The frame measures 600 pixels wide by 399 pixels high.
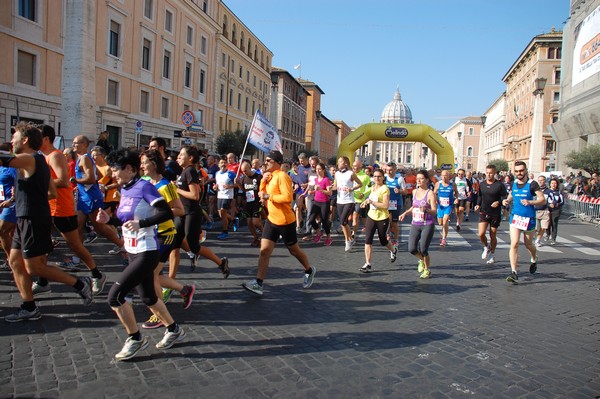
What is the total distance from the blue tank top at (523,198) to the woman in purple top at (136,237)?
6.16 metres

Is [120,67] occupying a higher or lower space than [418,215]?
higher

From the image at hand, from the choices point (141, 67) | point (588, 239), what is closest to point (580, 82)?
point (588, 239)

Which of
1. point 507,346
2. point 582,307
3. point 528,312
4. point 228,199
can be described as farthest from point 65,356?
point 228,199

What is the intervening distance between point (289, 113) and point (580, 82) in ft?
145

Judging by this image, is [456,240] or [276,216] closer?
[276,216]

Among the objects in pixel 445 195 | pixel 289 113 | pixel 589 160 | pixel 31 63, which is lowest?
pixel 445 195

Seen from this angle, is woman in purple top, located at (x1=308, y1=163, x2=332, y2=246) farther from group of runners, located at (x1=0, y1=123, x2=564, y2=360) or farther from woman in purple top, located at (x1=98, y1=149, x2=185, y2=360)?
woman in purple top, located at (x1=98, y1=149, x2=185, y2=360)

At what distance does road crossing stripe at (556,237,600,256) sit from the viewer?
11305 mm

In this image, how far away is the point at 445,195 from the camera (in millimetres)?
11727

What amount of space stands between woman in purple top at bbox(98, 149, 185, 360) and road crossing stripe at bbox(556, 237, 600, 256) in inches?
413

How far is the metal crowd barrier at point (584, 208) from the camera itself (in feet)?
61.9

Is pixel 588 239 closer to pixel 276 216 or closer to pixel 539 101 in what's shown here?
pixel 276 216

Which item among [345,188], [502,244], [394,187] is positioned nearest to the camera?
[345,188]

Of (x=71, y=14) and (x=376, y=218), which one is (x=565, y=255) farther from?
(x=71, y=14)
